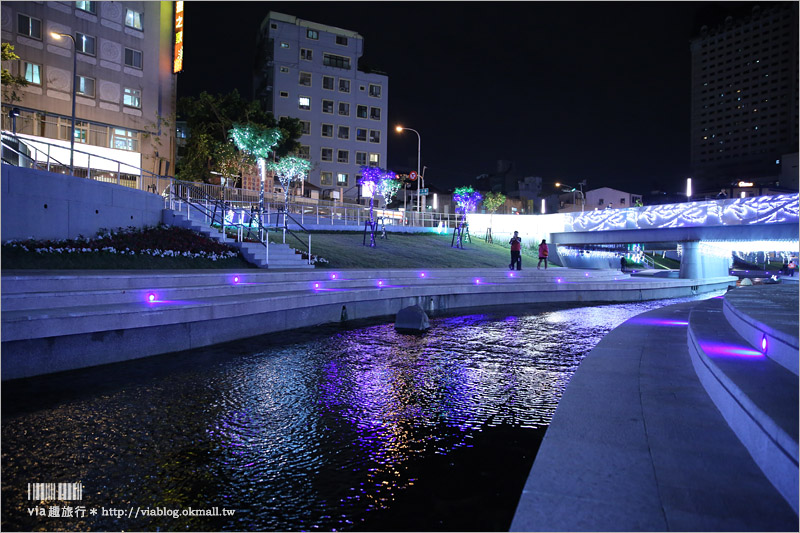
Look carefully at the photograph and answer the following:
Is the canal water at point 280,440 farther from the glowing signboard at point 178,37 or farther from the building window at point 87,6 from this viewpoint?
the glowing signboard at point 178,37

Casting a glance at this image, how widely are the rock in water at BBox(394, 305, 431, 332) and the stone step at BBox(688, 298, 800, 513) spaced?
7.14 m

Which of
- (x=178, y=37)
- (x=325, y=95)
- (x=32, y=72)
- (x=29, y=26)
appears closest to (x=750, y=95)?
(x=325, y=95)

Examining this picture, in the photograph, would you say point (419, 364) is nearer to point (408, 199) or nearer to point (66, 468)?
point (66, 468)

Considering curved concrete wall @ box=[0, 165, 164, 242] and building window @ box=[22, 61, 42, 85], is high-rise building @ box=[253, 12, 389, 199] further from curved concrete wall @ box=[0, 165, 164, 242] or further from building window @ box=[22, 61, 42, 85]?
curved concrete wall @ box=[0, 165, 164, 242]

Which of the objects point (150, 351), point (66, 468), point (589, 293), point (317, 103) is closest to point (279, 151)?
point (317, 103)

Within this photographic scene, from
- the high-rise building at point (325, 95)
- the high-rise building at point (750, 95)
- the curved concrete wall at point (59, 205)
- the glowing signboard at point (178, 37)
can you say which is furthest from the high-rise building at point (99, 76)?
the high-rise building at point (750, 95)

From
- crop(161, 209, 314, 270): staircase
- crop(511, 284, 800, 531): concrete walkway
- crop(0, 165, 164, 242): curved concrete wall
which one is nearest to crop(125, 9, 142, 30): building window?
crop(161, 209, 314, 270): staircase

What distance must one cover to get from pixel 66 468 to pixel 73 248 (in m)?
12.0

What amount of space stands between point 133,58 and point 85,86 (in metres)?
4.54

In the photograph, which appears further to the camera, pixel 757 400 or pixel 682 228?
pixel 682 228

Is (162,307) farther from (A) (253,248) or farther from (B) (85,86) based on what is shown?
(B) (85,86)

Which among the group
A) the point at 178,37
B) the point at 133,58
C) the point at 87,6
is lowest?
the point at 133,58

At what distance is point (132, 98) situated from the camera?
4122 centimetres

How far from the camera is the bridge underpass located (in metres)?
32.1
